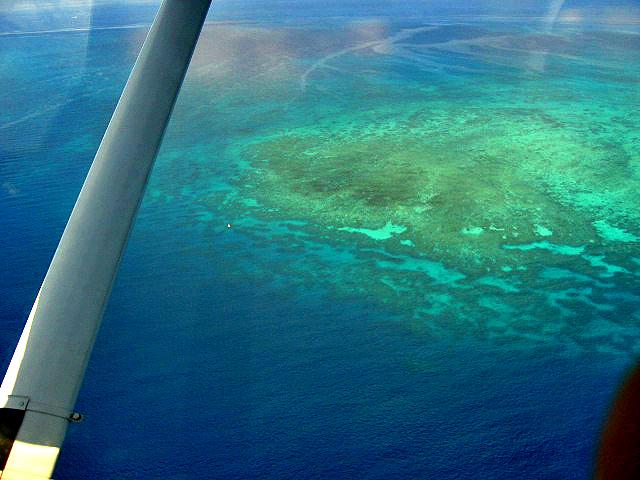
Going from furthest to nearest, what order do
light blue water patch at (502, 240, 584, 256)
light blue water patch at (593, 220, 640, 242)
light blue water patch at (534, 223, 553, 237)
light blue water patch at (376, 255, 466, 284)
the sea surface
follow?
light blue water patch at (534, 223, 553, 237), light blue water patch at (593, 220, 640, 242), light blue water patch at (502, 240, 584, 256), light blue water patch at (376, 255, 466, 284), the sea surface

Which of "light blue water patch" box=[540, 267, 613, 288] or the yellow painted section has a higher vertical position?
the yellow painted section

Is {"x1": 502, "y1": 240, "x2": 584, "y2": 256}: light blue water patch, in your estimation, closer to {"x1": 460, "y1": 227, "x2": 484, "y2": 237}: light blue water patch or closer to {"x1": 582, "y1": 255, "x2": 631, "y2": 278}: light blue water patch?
{"x1": 582, "y1": 255, "x2": 631, "y2": 278}: light blue water patch

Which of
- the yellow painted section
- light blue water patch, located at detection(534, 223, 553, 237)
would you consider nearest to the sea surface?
light blue water patch, located at detection(534, 223, 553, 237)

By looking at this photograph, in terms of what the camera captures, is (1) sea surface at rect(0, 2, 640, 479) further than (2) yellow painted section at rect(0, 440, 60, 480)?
Yes

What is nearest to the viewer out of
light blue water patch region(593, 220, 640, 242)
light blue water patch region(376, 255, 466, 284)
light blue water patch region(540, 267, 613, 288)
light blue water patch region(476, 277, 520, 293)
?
light blue water patch region(476, 277, 520, 293)

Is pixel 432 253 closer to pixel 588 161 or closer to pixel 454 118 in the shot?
pixel 588 161

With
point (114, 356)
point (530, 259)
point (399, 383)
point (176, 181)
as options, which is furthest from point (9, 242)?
point (530, 259)

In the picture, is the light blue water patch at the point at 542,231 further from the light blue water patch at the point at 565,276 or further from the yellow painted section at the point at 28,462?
the yellow painted section at the point at 28,462
